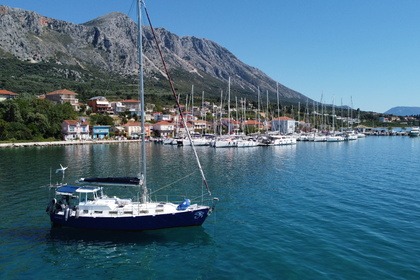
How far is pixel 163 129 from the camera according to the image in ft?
433

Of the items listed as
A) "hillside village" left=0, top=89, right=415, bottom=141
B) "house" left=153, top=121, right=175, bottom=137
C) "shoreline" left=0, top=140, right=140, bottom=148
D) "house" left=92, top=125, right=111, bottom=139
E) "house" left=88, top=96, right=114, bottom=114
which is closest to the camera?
"shoreline" left=0, top=140, right=140, bottom=148

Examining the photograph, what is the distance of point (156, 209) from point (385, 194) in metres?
25.4

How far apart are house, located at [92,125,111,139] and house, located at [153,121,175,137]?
19.2m

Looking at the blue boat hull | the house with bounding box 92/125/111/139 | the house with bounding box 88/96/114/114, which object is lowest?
the blue boat hull

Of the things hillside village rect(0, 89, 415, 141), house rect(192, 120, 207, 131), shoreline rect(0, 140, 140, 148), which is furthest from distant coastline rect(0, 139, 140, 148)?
house rect(192, 120, 207, 131)

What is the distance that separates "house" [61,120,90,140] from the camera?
10881 cm

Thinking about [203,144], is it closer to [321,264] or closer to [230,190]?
[230,190]

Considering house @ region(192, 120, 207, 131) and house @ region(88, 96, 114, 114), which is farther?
house @ region(88, 96, 114, 114)

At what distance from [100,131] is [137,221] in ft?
333

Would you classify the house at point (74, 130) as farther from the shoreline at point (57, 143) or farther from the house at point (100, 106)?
the house at point (100, 106)

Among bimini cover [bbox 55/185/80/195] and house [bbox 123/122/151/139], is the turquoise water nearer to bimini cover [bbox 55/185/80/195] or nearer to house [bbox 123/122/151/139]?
bimini cover [bbox 55/185/80/195]

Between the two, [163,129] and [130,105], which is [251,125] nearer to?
[163,129]

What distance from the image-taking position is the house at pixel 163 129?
131500 millimetres

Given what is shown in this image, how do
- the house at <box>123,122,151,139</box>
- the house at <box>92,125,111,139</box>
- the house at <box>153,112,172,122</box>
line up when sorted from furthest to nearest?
the house at <box>153,112,172,122</box> → the house at <box>123,122,151,139</box> → the house at <box>92,125,111,139</box>
